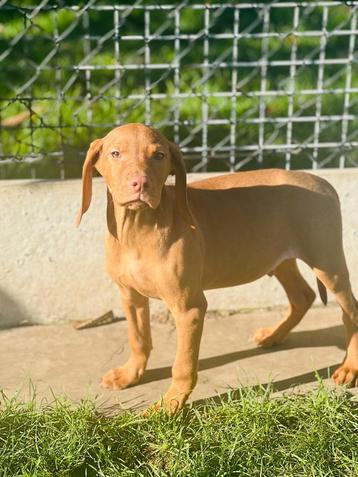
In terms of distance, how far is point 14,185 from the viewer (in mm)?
4637

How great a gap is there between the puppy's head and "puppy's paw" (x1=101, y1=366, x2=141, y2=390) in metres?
1.06

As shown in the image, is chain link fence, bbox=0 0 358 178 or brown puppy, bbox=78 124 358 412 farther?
chain link fence, bbox=0 0 358 178

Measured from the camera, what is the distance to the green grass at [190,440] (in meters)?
3.33

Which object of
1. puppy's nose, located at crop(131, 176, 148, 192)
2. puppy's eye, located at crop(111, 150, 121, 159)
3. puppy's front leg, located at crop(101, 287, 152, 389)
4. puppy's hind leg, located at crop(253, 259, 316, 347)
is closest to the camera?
puppy's nose, located at crop(131, 176, 148, 192)

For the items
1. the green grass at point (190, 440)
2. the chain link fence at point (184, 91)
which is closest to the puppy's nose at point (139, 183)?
the green grass at point (190, 440)

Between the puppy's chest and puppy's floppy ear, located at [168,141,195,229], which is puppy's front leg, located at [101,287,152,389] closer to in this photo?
the puppy's chest

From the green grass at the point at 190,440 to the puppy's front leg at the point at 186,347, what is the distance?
3.7 inches

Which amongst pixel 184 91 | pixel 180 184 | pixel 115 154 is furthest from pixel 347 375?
pixel 184 91

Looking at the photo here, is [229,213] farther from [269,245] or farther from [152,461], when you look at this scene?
[152,461]

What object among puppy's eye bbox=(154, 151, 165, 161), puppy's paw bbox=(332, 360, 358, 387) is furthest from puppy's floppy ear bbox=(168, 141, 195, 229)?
puppy's paw bbox=(332, 360, 358, 387)

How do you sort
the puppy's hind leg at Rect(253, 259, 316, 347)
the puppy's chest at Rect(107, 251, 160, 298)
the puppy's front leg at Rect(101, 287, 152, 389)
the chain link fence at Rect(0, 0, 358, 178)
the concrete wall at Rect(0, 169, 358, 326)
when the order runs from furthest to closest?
the chain link fence at Rect(0, 0, 358, 178), the concrete wall at Rect(0, 169, 358, 326), the puppy's hind leg at Rect(253, 259, 316, 347), the puppy's front leg at Rect(101, 287, 152, 389), the puppy's chest at Rect(107, 251, 160, 298)

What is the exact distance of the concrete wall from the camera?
4.68 m

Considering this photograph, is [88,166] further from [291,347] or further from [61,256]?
[291,347]

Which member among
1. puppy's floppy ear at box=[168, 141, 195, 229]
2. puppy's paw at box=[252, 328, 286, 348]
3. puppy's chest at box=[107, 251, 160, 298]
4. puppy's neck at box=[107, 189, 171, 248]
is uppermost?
puppy's floppy ear at box=[168, 141, 195, 229]
